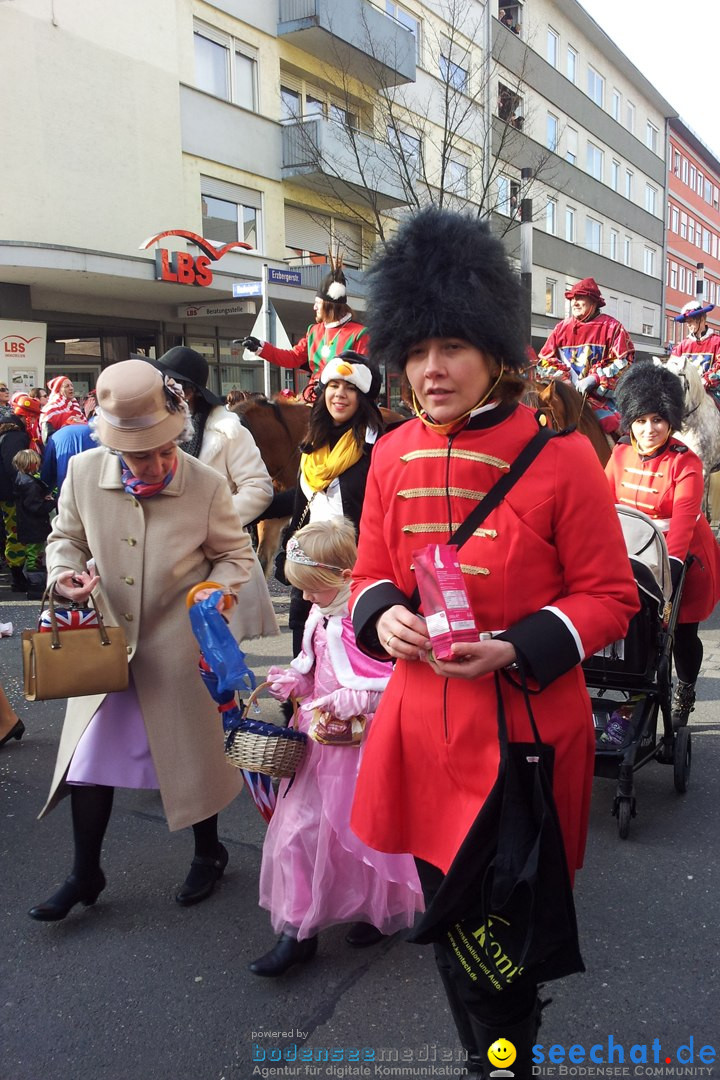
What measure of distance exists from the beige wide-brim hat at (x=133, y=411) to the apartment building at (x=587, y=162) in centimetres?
2292

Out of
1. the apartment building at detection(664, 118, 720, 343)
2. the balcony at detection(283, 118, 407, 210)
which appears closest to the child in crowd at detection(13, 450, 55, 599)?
the balcony at detection(283, 118, 407, 210)

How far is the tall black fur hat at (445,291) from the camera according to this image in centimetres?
189

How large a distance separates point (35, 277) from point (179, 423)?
46.2 feet

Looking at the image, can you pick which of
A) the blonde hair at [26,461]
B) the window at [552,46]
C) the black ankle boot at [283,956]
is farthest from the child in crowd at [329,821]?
the window at [552,46]

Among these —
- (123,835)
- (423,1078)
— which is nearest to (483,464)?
(423,1078)

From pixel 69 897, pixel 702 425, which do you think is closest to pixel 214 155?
pixel 702 425

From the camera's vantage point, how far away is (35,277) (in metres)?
15.4

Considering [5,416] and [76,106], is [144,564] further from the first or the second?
[76,106]

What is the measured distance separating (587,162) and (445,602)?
125 feet

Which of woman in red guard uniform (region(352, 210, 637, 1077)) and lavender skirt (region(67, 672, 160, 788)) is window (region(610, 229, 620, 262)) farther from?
woman in red guard uniform (region(352, 210, 637, 1077))

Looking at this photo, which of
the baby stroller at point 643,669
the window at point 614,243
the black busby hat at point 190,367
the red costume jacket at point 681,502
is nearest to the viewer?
the baby stroller at point 643,669

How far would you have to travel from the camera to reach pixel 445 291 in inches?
74.5

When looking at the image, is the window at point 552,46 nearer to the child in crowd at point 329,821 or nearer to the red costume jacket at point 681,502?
the red costume jacket at point 681,502

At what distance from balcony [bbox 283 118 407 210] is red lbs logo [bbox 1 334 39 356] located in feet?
25.1
